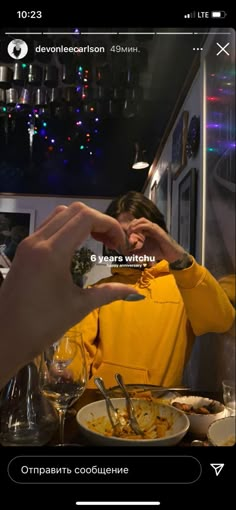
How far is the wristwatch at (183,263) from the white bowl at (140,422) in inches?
7.1

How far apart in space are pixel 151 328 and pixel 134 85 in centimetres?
32

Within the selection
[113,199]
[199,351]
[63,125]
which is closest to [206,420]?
[199,351]

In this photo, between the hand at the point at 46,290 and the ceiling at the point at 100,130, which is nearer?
the hand at the point at 46,290

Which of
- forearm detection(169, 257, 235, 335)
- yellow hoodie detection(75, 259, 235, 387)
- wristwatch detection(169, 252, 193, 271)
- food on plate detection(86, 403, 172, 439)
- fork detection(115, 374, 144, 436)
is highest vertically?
wristwatch detection(169, 252, 193, 271)

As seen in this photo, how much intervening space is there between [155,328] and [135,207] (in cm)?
20

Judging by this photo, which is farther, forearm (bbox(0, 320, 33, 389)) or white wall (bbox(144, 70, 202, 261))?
white wall (bbox(144, 70, 202, 261))

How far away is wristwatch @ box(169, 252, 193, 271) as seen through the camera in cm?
46

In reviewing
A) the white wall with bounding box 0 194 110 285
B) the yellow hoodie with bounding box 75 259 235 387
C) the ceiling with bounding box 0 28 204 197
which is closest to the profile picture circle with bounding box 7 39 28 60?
the ceiling with bounding box 0 28 204 197

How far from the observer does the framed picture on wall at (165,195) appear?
0.46 meters

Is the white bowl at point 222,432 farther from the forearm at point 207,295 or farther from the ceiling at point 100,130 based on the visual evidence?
the ceiling at point 100,130

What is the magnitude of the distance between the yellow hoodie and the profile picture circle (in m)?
0.30

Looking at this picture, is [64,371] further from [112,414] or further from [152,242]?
[152,242]
